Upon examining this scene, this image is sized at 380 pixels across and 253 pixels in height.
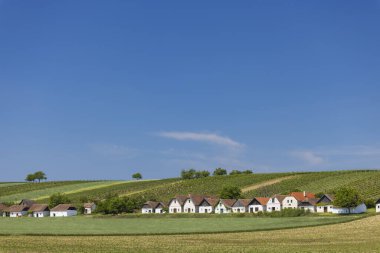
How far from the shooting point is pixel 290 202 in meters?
136

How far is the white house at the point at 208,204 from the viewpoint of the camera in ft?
469

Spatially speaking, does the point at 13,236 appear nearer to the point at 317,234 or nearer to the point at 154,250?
the point at 154,250

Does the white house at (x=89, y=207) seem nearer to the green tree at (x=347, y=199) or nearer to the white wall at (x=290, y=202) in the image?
the white wall at (x=290, y=202)

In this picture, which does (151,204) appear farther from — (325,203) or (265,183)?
(265,183)

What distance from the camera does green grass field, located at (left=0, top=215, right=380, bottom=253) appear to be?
52.6 meters

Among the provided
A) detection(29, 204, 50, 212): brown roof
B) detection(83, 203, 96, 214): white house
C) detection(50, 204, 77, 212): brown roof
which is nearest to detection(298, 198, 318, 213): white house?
detection(83, 203, 96, 214): white house

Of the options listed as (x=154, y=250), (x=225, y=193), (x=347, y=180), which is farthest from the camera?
(x=347, y=180)

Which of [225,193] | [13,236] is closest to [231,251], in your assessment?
[13,236]

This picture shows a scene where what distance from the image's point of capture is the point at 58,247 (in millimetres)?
55906

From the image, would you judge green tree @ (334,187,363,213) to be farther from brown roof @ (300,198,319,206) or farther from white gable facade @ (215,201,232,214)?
white gable facade @ (215,201,232,214)

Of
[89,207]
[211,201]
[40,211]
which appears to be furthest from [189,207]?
[40,211]

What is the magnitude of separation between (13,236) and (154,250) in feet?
86.7

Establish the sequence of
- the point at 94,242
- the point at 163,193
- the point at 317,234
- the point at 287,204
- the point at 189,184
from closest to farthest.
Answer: the point at 94,242
the point at 317,234
the point at 287,204
the point at 163,193
the point at 189,184

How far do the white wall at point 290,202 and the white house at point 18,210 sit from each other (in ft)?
234
